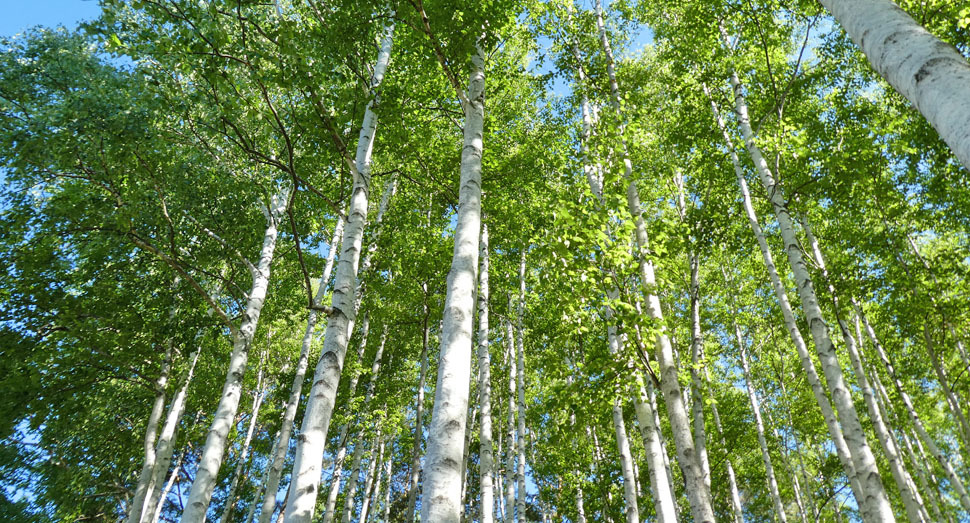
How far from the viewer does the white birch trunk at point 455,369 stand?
2.73 m

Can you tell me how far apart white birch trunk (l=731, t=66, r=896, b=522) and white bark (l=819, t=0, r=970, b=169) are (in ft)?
15.3

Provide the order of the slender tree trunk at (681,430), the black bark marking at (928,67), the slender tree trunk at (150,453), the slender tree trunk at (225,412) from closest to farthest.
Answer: the black bark marking at (928,67), the slender tree trunk at (681,430), the slender tree trunk at (225,412), the slender tree trunk at (150,453)

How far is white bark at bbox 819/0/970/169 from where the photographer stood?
5.57ft

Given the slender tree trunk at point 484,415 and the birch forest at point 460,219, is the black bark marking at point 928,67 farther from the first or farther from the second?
the slender tree trunk at point 484,415

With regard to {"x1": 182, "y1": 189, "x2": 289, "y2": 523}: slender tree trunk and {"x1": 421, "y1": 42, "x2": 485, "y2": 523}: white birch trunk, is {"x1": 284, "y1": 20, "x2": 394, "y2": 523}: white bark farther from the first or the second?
{"x1": 182, "y1": 189, "x2": 289, "y2": 523}: slender tree trunk

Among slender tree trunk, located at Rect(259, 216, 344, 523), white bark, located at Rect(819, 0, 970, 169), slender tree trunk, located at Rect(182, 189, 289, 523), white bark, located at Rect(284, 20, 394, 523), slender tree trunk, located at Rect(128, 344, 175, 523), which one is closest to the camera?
white bark, located at Rect(819, 0, 970, 169)

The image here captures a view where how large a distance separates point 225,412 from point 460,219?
5568 mm

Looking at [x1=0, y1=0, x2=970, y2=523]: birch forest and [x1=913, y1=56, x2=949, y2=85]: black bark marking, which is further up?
[x1=0, y1=0, x2=970, y2=523]: birch forest

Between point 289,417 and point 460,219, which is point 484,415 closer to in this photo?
point 289,417

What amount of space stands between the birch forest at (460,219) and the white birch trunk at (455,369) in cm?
2

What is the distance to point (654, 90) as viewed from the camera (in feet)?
44.1

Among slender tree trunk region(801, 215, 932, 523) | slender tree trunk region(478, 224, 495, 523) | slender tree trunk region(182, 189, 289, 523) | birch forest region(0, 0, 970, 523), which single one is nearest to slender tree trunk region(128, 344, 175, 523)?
birch forest region(0, 0, 970, 523)

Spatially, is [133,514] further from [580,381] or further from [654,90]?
[654,90]

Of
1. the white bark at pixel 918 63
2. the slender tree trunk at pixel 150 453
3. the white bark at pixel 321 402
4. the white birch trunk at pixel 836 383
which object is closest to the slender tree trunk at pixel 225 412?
the white bark at pixel 321 402
